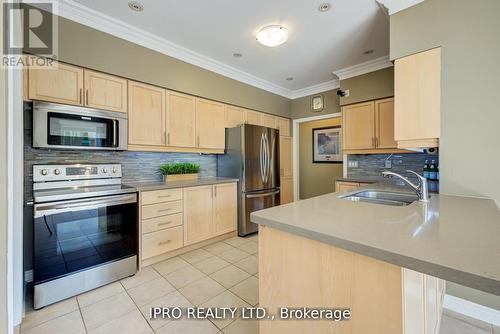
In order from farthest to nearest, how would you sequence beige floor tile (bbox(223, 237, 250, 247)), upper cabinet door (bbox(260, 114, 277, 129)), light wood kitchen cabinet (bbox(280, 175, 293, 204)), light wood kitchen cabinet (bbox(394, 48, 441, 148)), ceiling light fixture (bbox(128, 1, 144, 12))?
light wood kitchen cabinet (bbox(280, 175, 293, 204))
upper cabinet door (bbox(260, 114, 277, 129))
beige floor tile (bbox(223, 237, 250, 247))
ceiling light fixture (bbox(128, 1, 144, 12))
light wood kitchen cabinet (bbox(394, 48, 441, 148))

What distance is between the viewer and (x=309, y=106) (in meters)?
4.39

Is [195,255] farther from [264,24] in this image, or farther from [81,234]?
[264,24]

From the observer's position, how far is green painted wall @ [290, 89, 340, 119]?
3991 mm

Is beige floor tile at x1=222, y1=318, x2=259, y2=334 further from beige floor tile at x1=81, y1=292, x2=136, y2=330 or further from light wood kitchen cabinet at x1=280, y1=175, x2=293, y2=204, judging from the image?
light wood kitchen cabinet at x1=280, y1=175, x2=293, y2=204

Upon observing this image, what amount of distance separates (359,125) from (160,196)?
10.5ft

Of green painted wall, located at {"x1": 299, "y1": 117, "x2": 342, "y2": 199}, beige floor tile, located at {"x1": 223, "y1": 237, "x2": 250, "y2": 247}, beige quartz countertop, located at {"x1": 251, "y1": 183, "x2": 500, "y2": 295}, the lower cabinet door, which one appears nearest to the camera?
beige quartz countertop, located at {"x1": 251, "y1": 183, "x2": 500, "y2": 295}

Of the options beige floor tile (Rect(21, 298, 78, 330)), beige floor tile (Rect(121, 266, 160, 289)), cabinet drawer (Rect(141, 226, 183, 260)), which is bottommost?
beige floor tile (Rect(21, 298, 78, 330))

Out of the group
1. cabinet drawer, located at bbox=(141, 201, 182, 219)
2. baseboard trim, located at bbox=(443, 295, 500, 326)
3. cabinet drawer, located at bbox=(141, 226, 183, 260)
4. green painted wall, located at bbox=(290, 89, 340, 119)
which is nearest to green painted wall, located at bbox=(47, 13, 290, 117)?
green painted wall, located at bbox=(290, 89, 340, 119)

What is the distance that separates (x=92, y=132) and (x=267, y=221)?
84.5 inches

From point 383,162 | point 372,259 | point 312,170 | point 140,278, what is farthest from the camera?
point 312,170

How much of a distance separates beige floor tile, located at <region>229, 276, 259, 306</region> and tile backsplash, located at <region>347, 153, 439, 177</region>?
8.79 ft

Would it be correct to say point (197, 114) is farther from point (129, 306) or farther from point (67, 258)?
point (129, 306)

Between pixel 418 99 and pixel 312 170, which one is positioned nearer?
pixel 418 99

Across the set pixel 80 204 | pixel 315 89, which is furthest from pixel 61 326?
pixel 315 89
